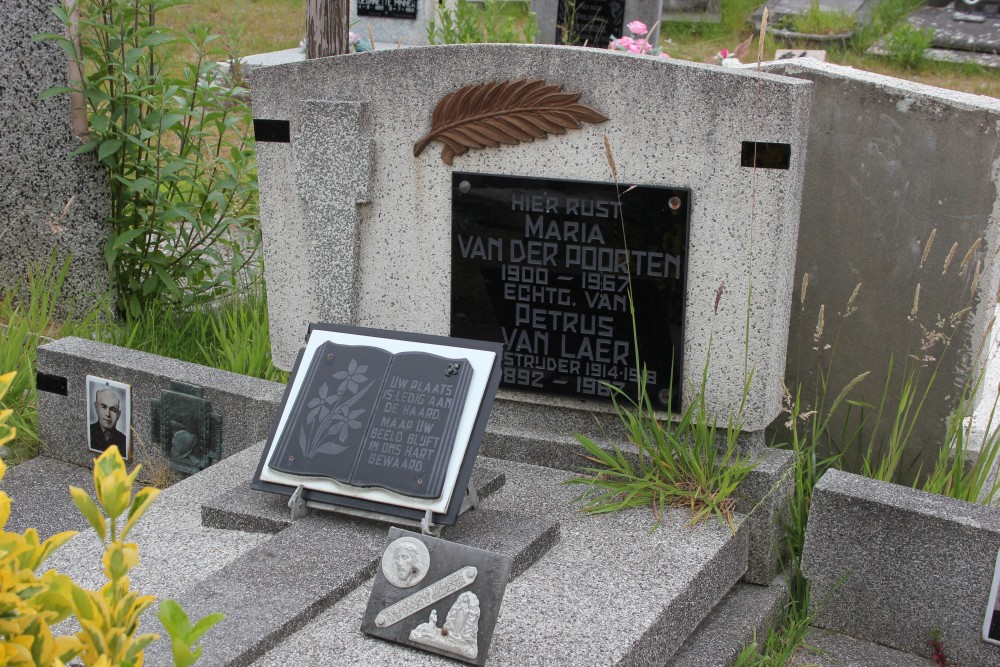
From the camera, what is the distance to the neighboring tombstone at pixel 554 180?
2816 mm

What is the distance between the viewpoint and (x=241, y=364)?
3848 mm

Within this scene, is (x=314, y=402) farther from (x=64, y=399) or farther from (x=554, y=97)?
(x=64, y=399)

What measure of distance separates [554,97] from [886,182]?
104 cm

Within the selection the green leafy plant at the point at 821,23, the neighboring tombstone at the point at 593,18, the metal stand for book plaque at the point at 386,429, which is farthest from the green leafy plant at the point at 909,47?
the metal stand for book plaque at the point at 386,429

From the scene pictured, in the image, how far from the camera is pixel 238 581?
7.69 feet

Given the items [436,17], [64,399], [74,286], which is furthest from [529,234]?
[436,17]

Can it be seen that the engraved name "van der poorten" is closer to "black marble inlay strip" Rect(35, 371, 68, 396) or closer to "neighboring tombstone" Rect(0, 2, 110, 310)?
"black marble inlay strip" Rect(35, 371, 68, 396)

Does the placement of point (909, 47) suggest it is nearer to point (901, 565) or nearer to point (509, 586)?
point (901, 565)

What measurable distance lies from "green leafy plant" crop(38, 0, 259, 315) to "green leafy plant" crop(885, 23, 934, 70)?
7.47 meters

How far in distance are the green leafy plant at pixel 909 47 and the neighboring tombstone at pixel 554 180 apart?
26.1ft

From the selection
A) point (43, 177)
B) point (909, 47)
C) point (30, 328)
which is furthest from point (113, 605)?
point (909, 47)

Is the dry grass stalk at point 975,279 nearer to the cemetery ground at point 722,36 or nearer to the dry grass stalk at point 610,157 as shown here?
the dry grass stalk at point 610,157

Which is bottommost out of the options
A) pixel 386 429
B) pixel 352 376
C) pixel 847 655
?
pixel 847 655

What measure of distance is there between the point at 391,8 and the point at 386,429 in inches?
303
